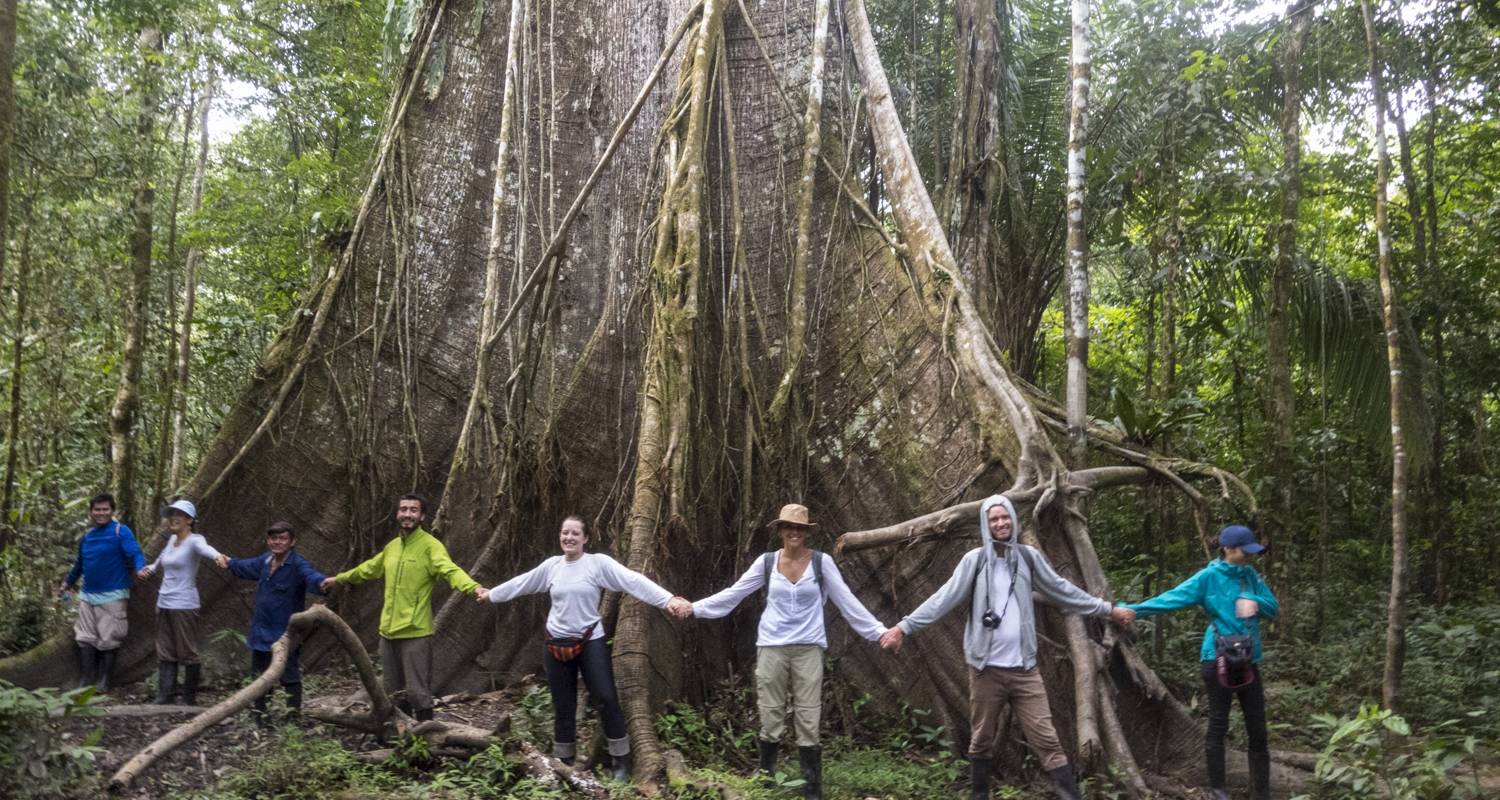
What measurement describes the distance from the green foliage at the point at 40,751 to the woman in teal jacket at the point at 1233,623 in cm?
472

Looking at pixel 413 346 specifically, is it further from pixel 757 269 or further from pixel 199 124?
pixel 199 124

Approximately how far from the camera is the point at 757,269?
7.29m

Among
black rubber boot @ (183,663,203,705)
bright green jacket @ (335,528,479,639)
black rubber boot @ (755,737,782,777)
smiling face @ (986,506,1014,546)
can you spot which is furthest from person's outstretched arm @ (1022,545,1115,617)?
black rubber boot @ (183,663,203,705)

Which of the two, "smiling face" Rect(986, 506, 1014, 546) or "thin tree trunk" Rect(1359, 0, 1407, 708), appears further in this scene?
"thin tree trunk" Rect(1359, 0, 1407, 708)

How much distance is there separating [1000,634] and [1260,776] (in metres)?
1.50

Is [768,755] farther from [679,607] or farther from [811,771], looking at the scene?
[679,607]

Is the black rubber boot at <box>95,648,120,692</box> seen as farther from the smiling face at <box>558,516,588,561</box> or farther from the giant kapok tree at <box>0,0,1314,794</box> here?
the smiling face at <box>558,516,588,561</box>

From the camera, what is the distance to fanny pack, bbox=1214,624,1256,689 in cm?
540

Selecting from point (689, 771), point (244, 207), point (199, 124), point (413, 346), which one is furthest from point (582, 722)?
point (199, 124)

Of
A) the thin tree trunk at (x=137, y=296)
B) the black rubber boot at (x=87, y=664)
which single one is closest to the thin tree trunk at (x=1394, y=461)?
the black rubber boot at (x=87, y=664)

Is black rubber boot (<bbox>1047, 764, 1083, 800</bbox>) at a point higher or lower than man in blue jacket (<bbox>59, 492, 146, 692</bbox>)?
lower

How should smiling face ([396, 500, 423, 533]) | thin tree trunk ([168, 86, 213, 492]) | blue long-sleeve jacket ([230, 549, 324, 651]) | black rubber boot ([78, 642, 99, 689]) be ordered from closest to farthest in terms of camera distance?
smiling face ([396, 500, 423, 533]) < blue long-sleeve jacket ([230, 549, 324, 651]) < black rubber boot ([78, 642, 99, 689]) < thin tree trunk ([168, 86, 213, 492])

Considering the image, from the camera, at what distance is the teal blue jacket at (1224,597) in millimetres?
5465

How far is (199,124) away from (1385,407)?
13.6m
